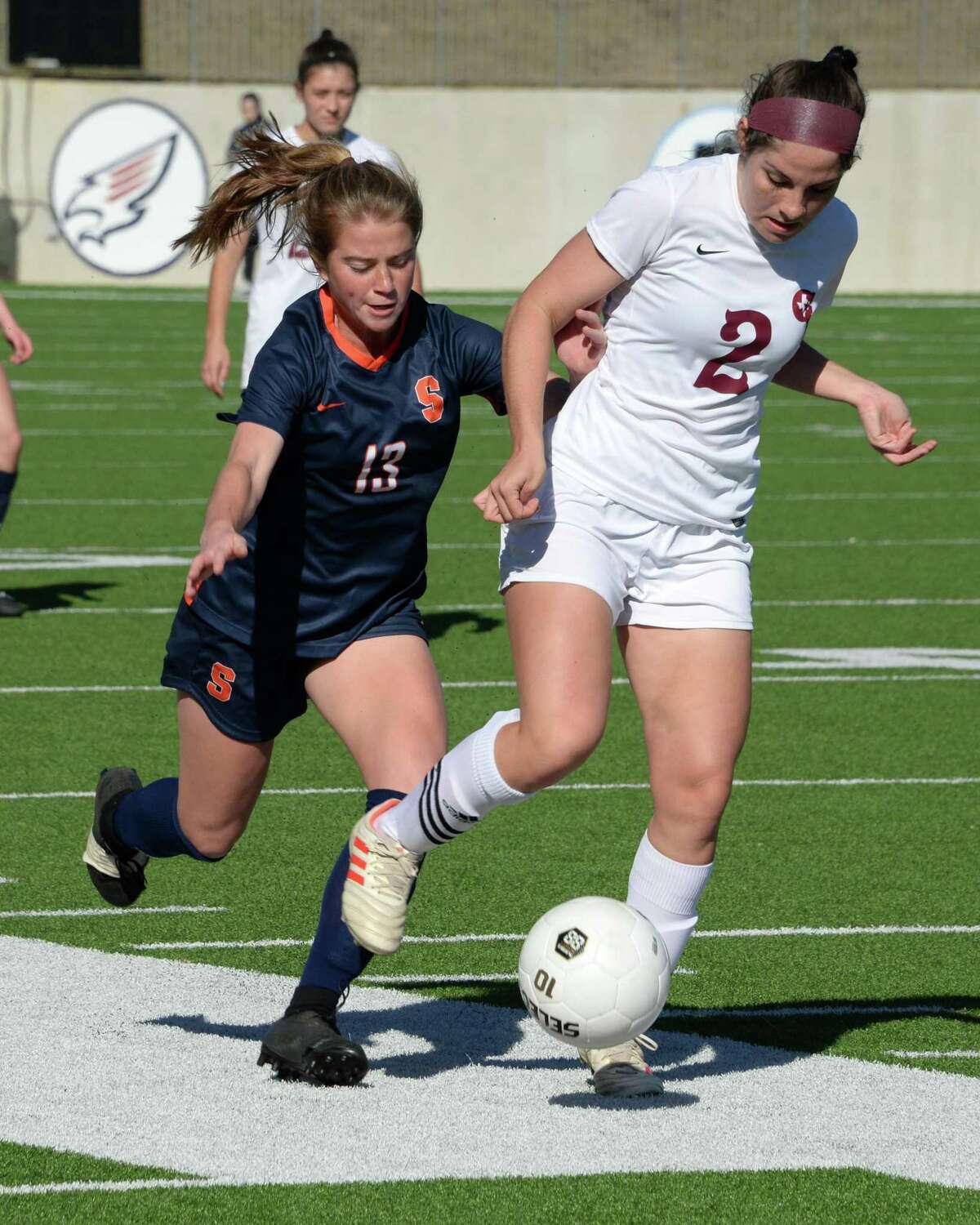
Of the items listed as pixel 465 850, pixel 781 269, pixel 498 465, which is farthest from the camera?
pixel 498 465

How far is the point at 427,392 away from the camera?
4.78m

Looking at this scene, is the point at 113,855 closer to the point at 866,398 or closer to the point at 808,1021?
the point at 808,1021

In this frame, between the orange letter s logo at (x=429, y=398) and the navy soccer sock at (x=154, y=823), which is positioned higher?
the orange letter s logo at (x=429, y=398)

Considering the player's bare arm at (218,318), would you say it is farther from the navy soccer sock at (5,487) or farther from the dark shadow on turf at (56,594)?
the dark shadow on turf at (56,594)

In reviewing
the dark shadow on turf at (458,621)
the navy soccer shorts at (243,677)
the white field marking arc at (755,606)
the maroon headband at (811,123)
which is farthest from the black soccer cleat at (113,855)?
the white field marking arc at (755,606)

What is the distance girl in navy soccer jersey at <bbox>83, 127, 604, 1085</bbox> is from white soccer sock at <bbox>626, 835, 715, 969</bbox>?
1.65 ft

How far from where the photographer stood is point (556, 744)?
4.45 metres

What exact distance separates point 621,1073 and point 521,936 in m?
1.31

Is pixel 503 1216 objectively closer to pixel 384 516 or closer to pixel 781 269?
pixel 384 516

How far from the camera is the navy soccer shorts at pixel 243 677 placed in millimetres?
4855

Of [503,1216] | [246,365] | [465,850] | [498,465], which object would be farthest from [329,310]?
[498,465]

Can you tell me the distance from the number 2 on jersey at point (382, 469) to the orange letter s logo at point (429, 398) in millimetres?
84

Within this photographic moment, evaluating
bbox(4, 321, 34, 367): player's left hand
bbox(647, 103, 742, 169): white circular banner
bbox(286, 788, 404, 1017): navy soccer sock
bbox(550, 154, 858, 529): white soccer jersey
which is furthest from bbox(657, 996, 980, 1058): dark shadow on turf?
bbox(647, 103, 742, 169): white circular banner

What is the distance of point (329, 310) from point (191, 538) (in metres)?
8.78
